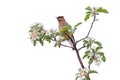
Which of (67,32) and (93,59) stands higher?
(67,32)

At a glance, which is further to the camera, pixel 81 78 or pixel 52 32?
pixel 52 32

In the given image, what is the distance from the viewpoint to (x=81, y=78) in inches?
84.4

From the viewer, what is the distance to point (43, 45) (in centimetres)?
228

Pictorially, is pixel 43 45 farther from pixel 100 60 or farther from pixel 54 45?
pixel 100 60

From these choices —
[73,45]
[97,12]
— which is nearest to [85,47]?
[73,45]

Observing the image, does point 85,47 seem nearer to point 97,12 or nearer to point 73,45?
point 73,45

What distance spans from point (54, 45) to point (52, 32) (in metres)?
0.07

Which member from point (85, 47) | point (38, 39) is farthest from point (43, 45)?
point (85, 47)

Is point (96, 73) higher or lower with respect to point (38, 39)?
lower

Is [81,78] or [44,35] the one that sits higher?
[44,35]

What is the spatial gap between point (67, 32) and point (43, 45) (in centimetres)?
16

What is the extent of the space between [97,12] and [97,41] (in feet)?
0.57

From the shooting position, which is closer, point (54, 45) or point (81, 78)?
point (81, 78)

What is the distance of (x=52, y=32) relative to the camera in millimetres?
2285
